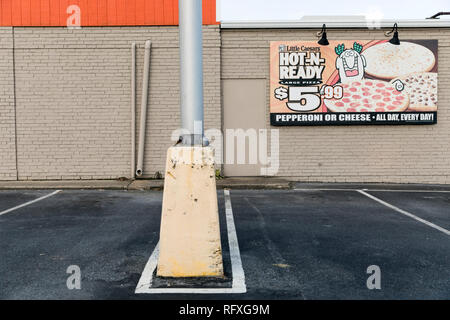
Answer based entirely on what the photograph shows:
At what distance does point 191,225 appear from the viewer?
401cm

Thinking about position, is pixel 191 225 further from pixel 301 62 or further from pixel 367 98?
pixel 367 98

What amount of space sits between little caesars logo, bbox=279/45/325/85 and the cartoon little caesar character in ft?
1.74

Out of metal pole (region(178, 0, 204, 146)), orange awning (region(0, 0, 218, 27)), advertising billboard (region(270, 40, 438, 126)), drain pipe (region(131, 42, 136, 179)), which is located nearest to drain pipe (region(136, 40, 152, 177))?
drain pipe (region(131, 42, 136, 179))

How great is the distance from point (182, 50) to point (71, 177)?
851 centimetres

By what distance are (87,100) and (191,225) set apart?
8.69 metres

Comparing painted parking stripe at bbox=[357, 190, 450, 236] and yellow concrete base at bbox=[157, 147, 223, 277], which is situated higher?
yellow concrete base at bbox=[157, 147, 223, 277]

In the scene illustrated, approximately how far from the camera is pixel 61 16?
450 inches

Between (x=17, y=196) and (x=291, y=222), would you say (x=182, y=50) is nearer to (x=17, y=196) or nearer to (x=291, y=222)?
(x=291, y=222)

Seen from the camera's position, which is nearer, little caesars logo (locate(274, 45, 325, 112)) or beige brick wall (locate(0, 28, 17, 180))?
beige brick wall (locate(0, 28, 17, 180))

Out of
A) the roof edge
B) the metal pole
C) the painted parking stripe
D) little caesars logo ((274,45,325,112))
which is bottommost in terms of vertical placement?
the painted parking stripe

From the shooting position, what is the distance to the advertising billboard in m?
11.6

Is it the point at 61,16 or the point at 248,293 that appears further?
the point at 61,16

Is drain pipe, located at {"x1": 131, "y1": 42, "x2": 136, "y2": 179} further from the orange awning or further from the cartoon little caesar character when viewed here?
the cartoon little caesar character
